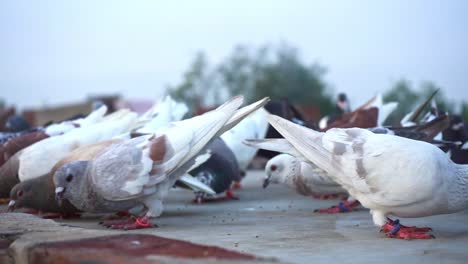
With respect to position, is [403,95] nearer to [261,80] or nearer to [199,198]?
[261,80]

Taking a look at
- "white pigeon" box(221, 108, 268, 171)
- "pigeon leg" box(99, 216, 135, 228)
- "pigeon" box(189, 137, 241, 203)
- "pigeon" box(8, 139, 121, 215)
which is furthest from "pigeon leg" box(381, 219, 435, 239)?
"white pigeon" box(221, 108, 268, 171)

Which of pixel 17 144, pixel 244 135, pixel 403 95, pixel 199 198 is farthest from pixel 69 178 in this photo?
pixel 403 95

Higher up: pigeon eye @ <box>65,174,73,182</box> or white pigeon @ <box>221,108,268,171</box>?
pigeon eye @ <box>65,174,73,182</box>

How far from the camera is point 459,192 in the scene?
201 inches

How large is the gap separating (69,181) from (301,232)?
212cm

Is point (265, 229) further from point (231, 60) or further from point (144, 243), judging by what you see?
point (231, 60)

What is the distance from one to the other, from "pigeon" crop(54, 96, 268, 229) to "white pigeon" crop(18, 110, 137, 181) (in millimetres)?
1621

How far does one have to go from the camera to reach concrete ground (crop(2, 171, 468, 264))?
4.54 meters

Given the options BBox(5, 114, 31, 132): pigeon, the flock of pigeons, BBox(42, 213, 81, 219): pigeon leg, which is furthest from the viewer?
BBox(5, 114, 31, 132): pigeon

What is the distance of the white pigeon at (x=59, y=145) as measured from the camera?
7.86 meters

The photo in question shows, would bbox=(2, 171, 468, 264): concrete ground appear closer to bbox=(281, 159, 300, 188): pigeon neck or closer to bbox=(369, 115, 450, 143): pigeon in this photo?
bbox=(281, 159, 300, 188): pigeon neck

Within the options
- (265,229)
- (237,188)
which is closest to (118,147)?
(265,229)

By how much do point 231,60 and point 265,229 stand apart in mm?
27737

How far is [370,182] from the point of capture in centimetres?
527
